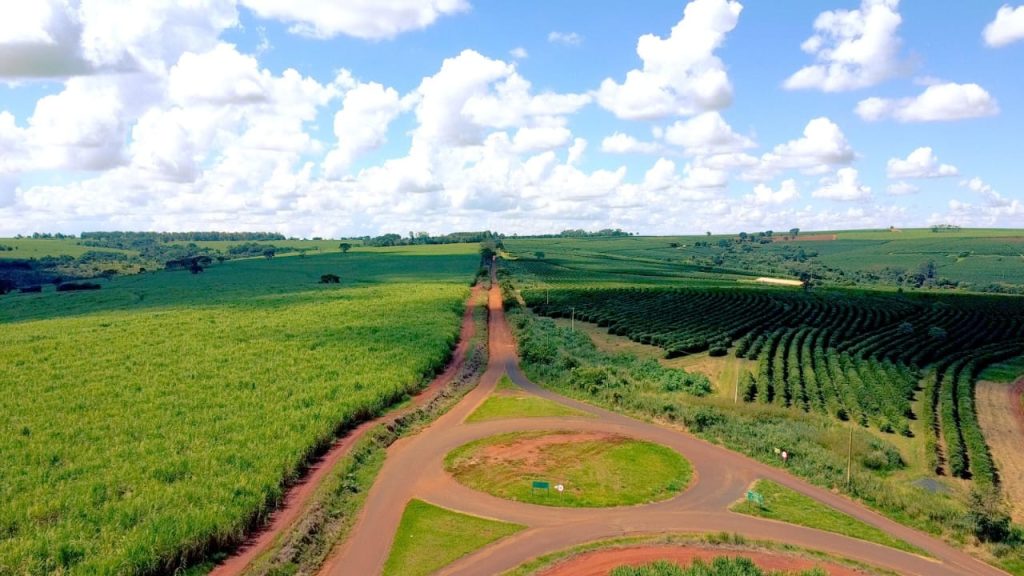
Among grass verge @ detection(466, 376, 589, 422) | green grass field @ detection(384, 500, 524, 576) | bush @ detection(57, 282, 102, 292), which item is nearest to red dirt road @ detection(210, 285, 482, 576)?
grass verge @ detection(466, 376, 589, 422)

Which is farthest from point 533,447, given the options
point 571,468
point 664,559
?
point 664,559

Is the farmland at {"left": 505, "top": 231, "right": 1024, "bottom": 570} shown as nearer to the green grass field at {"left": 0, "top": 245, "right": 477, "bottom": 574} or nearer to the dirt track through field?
the dirt track through field

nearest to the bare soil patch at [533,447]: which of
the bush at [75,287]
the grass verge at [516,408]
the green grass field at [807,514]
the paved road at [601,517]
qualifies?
the paved road at [601,517]

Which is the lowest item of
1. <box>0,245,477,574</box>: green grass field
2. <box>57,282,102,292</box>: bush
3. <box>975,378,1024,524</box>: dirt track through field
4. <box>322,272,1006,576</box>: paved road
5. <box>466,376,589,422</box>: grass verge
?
<box>975,378,1024,524</box>: dirt track through field

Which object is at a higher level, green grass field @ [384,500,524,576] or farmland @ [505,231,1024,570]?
farmland @ [505,231,1024,570]

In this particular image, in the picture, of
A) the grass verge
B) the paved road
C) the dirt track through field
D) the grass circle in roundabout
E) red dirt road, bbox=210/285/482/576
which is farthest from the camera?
the grass verge
